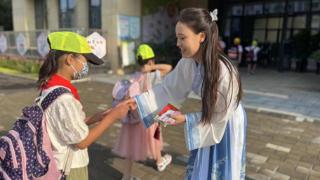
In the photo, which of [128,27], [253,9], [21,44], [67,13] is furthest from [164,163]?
[253,9]

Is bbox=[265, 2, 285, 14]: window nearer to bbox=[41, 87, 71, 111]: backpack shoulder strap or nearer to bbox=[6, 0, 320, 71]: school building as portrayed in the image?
bbox=[6, 0, 320, 71]: school building

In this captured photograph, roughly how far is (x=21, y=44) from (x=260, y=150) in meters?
13.9

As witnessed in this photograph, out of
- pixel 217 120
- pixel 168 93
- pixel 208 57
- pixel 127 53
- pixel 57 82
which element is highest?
→ pixel 208 57

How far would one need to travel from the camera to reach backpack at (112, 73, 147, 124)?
3438 millimetres

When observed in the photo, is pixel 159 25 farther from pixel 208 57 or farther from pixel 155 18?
pixel 208 57

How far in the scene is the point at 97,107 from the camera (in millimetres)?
7211

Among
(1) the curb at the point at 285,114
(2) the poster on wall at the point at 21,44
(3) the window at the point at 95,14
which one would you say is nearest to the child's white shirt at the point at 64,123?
(1) the curb at the point at 285,114

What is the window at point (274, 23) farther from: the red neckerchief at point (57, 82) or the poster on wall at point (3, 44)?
the red neckerchief at point (57, 82)

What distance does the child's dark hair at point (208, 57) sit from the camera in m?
1.89

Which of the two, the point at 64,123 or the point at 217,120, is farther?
the point at 217,120

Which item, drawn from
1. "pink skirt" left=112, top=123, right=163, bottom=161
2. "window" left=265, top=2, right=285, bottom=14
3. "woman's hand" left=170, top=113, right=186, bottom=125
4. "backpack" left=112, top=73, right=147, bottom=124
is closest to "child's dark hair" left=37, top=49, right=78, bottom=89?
"woman's hand" left=170, top=113, right=186, bottom=125

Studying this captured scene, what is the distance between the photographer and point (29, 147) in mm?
1721

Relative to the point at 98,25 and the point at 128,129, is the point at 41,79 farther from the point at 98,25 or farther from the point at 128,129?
the point at 98,25

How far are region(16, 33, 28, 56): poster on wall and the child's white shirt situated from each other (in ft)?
47.2
